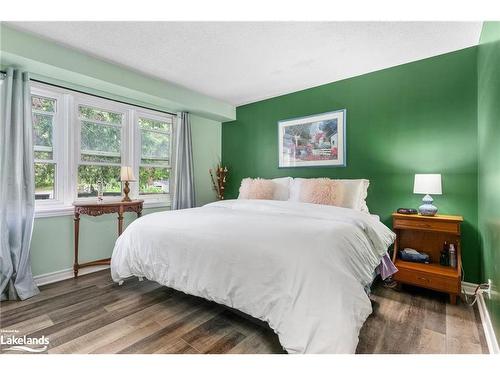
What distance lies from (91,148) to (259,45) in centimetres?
241

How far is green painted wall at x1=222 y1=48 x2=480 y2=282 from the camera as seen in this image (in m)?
2.43

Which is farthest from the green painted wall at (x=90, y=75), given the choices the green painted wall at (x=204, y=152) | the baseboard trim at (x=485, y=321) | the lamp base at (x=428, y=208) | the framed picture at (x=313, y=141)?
the baseboard trim at (x=485, y=321)

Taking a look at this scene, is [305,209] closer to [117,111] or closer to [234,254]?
[234,254]

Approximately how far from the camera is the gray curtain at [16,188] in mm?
2234

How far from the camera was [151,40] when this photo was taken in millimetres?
2318

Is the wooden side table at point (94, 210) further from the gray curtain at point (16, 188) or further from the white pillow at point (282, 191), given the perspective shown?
the white pillow at point (282, 191)

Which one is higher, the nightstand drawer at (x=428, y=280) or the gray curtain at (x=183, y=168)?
the gray curtain at (x=183, y=168)

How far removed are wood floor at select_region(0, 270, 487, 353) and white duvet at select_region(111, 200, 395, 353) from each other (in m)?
0.26

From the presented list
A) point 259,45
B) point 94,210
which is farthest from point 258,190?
point 94,210

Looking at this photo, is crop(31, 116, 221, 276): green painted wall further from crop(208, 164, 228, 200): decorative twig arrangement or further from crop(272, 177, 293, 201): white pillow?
crop(272, 177, 293, 201): white pillow

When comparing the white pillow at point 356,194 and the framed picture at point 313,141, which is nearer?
the white pillow at point 356,194

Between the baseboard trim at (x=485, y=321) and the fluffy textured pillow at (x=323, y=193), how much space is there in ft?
4.59
